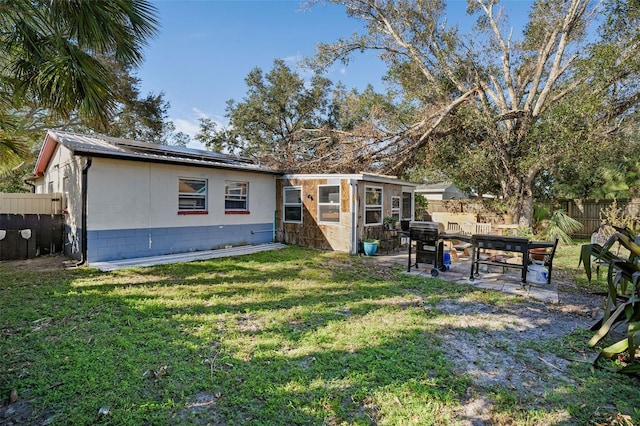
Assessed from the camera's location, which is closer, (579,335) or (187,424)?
(187,424)

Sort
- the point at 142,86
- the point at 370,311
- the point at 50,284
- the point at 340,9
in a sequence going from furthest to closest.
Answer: the point at 142,86, the point at 340,9, the point at 50,284, the point at 370,311

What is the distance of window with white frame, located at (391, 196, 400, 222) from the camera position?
37.6 ft

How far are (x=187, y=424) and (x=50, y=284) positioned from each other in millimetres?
5479

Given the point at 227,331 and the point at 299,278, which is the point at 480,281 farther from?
the point at 227,331

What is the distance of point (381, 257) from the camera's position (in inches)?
377

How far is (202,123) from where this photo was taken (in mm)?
22781

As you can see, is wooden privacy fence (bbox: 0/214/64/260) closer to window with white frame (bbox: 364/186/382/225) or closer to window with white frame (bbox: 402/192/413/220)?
window with white frame (bbox: 364/186/382/225)

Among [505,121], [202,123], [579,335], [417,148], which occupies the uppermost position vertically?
[202,123]

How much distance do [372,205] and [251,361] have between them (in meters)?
7.89

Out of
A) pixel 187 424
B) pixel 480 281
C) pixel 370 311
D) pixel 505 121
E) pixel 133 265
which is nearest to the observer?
pixel 187 424

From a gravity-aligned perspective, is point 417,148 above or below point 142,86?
below

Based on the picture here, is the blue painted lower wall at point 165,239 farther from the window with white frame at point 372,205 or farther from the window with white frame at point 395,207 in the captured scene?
the window with white frame at point 395,207

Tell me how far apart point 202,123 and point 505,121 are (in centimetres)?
1912

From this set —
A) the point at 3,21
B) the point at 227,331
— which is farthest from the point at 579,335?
the point at 3,21
